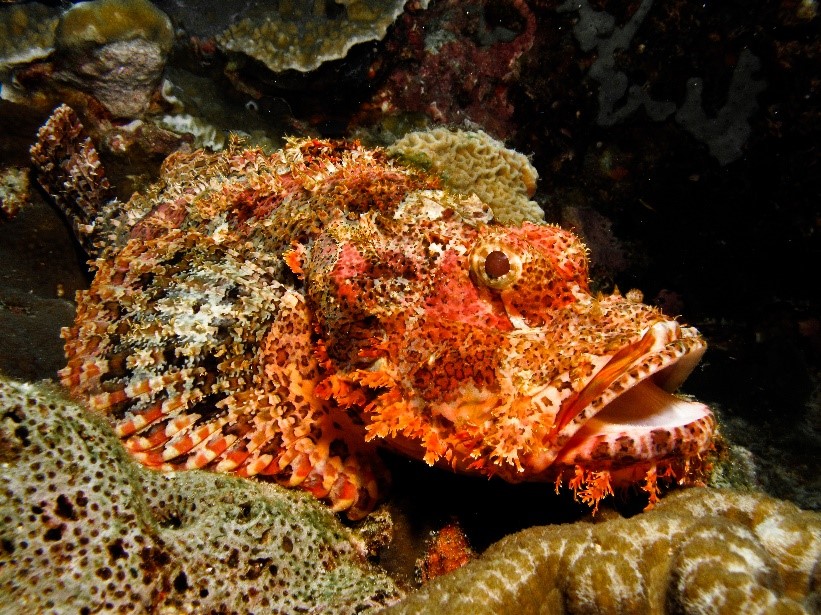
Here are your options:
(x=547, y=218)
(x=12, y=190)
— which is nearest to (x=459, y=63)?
(x=547, y=218)

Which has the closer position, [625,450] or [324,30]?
[625,450]

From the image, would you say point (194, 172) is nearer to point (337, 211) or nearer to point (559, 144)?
point (337, 211)

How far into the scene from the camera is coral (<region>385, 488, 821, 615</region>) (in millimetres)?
1647

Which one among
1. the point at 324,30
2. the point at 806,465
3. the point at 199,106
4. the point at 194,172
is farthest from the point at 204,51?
the point at 806,465

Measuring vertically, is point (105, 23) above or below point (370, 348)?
above

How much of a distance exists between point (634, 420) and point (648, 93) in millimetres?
3332

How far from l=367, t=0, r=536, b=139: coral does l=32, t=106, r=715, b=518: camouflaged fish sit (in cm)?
202

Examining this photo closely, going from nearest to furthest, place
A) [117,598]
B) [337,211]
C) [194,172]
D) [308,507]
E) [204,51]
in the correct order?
[117,598], [308,507], [337,211], [194,172], [204,51]

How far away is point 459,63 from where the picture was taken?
5156 millimetres

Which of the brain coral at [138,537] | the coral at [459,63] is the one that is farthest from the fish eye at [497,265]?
the coral at [459,63]

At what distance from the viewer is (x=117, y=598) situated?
1.85 m

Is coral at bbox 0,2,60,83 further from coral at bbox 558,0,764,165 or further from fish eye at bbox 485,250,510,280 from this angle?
fish eye at bbox 485,250,510,280

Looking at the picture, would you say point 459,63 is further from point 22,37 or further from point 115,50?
point 22,37

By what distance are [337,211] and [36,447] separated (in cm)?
196
